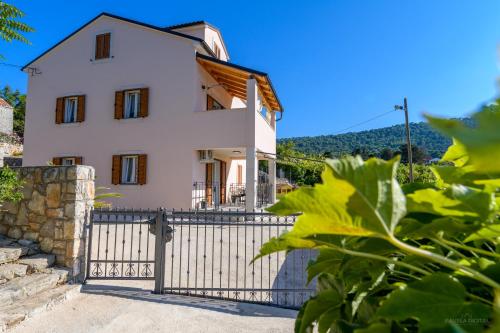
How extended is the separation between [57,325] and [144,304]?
3.34 feet

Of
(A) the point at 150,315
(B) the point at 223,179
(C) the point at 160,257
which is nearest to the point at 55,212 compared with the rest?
(C) the point at 160,257

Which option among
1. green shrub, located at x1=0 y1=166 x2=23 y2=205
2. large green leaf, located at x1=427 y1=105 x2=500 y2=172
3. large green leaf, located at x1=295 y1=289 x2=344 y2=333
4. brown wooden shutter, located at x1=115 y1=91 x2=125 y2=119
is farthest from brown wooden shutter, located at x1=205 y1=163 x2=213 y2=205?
large green leaf, located at x1=427 y1=105 x2=500 y2=172

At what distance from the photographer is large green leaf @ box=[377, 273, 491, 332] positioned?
0.46 m

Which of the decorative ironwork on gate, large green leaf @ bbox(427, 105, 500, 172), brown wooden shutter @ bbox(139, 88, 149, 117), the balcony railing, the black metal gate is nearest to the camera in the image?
large green leaf @ bbox(427, 105, 500, 172)

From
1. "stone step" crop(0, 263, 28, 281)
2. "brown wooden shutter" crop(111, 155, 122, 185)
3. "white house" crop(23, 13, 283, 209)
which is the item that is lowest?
"stone step" crop(0, 263, 28, 281)

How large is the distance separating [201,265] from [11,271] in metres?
3.24

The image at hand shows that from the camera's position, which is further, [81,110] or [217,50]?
[217,50]

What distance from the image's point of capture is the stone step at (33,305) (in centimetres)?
336

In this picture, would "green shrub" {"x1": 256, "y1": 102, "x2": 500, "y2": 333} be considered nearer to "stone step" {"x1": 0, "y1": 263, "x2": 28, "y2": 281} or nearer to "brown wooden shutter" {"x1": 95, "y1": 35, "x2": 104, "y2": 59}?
"stone step" {"x1": 0, "y1": 263, "x2": 28, "y2": 281}

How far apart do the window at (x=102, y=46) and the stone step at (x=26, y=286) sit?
12.2 metres

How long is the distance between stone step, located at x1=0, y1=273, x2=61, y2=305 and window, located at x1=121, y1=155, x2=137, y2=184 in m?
9.13

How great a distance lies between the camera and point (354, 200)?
43 cm

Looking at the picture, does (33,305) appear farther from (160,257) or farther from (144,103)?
(144,103)

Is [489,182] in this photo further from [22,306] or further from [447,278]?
[22,306]
